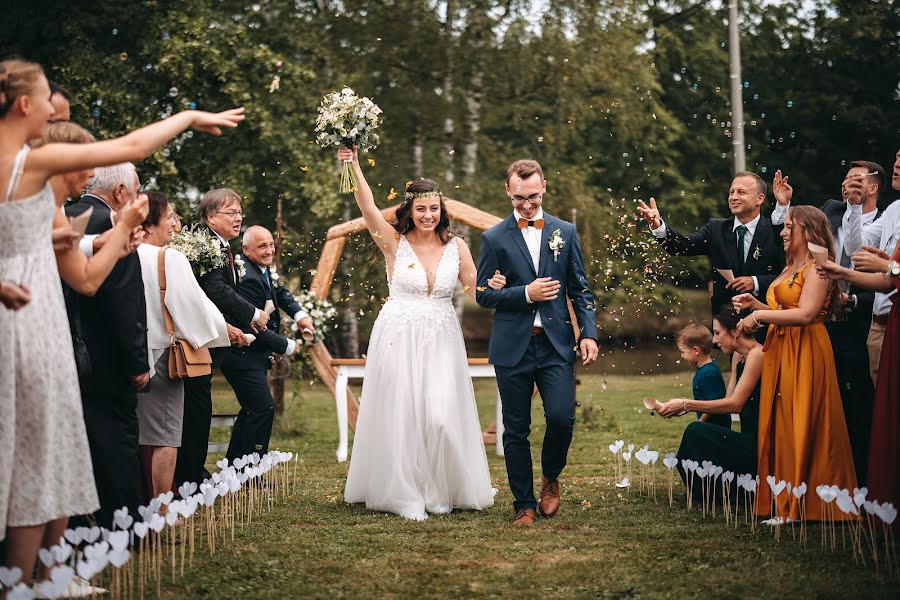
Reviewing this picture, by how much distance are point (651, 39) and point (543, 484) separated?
64.8ft

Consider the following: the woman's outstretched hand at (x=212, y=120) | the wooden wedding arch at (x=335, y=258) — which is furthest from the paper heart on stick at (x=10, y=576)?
the wooden wedding arch at (x=335, y=258)

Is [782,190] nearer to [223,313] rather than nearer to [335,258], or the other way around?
[223,313]

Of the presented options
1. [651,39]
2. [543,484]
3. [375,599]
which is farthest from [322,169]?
[375,599]

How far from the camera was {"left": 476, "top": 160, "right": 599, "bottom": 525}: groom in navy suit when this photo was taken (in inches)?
282

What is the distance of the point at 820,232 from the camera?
6.73 metres

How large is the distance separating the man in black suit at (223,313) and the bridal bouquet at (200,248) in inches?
3.0

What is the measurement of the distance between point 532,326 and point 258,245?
105 inches

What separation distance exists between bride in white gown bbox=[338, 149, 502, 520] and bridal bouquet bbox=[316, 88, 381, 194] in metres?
0.11

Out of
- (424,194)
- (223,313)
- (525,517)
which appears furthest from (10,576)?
(424,194)

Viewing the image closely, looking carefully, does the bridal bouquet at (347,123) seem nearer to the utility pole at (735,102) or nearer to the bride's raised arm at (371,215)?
the bride's raised arm at (371,215)

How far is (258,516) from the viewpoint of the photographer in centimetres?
752

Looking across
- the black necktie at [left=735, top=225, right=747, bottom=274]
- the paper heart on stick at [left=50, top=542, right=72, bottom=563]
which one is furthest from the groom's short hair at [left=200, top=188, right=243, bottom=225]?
the paper heart on stick at [left=50, top=542, right=72, bottom=563]

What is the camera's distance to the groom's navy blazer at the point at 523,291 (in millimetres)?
7176

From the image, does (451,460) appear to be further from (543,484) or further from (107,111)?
(107,111)
